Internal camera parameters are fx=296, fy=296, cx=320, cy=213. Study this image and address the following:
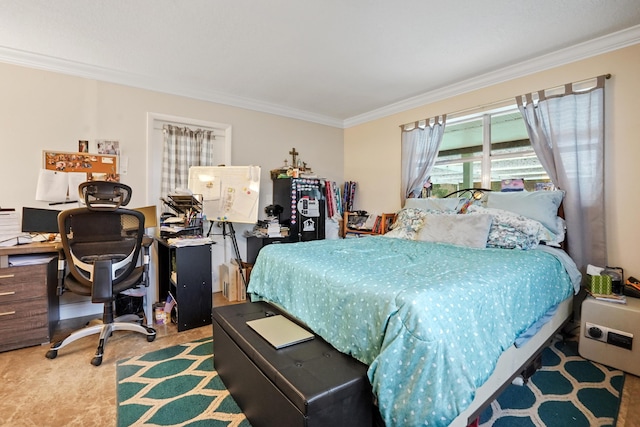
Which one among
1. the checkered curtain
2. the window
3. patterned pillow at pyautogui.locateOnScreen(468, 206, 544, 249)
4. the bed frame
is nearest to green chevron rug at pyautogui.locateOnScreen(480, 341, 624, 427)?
the bed frame

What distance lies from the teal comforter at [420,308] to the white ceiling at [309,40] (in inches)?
68.6

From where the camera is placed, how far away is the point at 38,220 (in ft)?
8.95

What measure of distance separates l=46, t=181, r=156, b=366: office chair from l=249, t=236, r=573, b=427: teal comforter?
3.59 ft

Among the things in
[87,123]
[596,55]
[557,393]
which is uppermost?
[596,55]

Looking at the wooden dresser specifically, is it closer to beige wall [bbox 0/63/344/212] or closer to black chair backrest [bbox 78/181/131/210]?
black chair backrest [bbox 78/181/131/210]

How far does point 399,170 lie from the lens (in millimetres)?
4137

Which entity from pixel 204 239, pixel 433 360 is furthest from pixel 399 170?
pixel 433 360

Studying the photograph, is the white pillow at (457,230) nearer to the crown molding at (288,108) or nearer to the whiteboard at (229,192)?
the crown molding at (288,108)

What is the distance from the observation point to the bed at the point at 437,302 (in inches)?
44.3

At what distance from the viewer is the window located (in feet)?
10.0

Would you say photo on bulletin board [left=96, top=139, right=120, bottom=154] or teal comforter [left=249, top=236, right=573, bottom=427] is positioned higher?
photo on bulletin board [left=96, top=139, right=120, bottom=154]

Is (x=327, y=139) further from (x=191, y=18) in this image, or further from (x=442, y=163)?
(x=191, y=18)

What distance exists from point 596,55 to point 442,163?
165 cm

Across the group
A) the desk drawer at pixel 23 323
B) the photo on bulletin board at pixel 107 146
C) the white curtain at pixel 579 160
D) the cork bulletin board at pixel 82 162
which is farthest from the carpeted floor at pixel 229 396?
the photo on bulletin board at pixel 107 146
